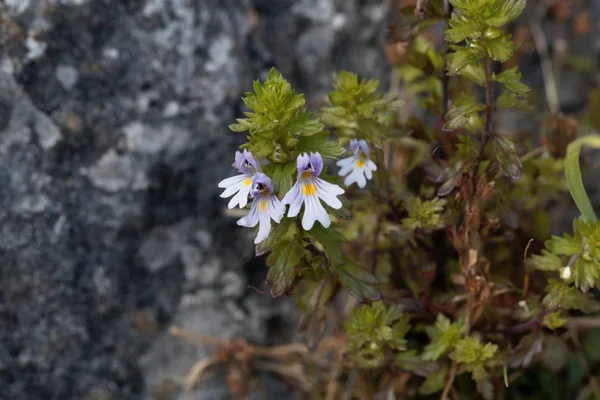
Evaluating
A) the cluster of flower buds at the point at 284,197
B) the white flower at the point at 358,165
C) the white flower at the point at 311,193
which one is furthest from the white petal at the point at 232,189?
the white flower at the point at 358,165

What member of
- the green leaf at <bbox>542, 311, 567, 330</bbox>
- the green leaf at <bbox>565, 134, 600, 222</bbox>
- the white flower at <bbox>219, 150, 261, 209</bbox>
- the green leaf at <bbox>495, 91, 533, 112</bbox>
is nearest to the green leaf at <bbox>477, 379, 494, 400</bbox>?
the green leaf at <bbox>542, 311, 567, 330</bbox>

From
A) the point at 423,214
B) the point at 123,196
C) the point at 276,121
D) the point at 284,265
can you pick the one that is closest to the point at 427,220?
the point at 423,214

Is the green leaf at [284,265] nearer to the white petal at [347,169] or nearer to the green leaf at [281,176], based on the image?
the green leaf at [281,176]

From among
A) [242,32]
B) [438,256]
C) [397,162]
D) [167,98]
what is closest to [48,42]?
[167,98]

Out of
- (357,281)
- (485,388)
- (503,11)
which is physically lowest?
(485,388)

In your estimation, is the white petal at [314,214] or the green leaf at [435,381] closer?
the white petal at [314,214]

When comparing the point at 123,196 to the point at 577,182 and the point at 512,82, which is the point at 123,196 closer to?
the point at 512,82

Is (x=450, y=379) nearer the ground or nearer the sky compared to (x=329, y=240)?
nearer the ground

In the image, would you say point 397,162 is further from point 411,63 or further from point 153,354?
point 153,354
